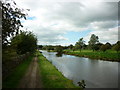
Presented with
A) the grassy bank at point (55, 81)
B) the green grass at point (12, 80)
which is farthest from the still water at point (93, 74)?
the green grass at point (12, 80)

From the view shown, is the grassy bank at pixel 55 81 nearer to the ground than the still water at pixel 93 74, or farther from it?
farther from it

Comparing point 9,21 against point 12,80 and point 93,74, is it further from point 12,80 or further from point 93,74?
point 93,74

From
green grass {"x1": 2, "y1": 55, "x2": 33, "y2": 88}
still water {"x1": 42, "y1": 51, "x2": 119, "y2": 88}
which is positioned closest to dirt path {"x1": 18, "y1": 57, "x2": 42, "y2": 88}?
green grass {"x1": 2, "y1": 55, "x2": 33, "y2": 88}

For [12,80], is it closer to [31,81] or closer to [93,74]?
[31,81]

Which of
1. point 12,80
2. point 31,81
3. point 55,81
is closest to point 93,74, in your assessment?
point 55,81

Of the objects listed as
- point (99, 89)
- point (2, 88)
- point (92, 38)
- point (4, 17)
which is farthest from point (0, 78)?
point (92, 38)

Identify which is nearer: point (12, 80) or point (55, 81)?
point (12, 80)

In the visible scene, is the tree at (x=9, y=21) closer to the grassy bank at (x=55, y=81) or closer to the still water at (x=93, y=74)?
the grassy bank at (x=55, y=81)

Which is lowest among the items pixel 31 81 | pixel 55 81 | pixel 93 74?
pixel 93 74

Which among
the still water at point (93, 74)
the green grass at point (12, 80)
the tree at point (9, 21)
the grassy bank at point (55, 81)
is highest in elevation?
the tree at point (9, 21)

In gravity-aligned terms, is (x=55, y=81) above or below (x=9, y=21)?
below

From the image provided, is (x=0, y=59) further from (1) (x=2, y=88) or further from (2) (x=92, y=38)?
(2) (x=92, y=38)

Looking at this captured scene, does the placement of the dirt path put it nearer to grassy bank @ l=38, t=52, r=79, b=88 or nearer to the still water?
grassy bank @ l=38, t=52, r=79, b=88

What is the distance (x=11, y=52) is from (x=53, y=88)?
14.5ft
